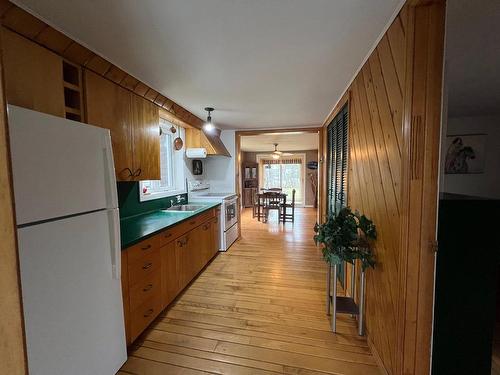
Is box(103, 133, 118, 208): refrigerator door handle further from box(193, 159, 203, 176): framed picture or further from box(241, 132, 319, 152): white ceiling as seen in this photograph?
box(241, 132, 319, 152): white ceiling

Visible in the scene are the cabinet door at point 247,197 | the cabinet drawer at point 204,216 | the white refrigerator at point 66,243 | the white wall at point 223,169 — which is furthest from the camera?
the cabinet door at point 247,197

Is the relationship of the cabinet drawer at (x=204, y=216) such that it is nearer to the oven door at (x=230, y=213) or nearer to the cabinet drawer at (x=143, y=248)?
the oven door at (x=230, y=213)

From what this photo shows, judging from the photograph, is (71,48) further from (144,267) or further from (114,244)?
(144,267)

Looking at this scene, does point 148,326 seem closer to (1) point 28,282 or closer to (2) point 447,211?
(1) point 28,282

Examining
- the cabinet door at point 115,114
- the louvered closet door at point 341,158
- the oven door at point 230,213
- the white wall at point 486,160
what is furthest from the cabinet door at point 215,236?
the white wall at point 486,160

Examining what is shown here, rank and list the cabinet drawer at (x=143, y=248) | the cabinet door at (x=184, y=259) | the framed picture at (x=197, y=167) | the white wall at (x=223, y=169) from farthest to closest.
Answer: the white wall at (x=223, y=169) < the framed picture at (x=197, y=167) < the cabinet door at (x=184, y=259) < the cabinet drawer at (x=143, y=248)

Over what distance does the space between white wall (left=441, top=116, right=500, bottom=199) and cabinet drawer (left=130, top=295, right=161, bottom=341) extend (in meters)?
4.55

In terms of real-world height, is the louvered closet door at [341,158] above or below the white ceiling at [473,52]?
below

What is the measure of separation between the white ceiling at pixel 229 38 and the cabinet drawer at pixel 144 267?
1621 millimetres

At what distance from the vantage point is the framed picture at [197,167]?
4267mm

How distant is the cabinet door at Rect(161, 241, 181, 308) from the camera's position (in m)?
2.11

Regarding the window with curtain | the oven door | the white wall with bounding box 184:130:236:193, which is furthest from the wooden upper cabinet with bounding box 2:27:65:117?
the window with curtain

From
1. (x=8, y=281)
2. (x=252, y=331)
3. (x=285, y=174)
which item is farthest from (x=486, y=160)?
(x=285, y=174)

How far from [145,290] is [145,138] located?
1.48 meters
